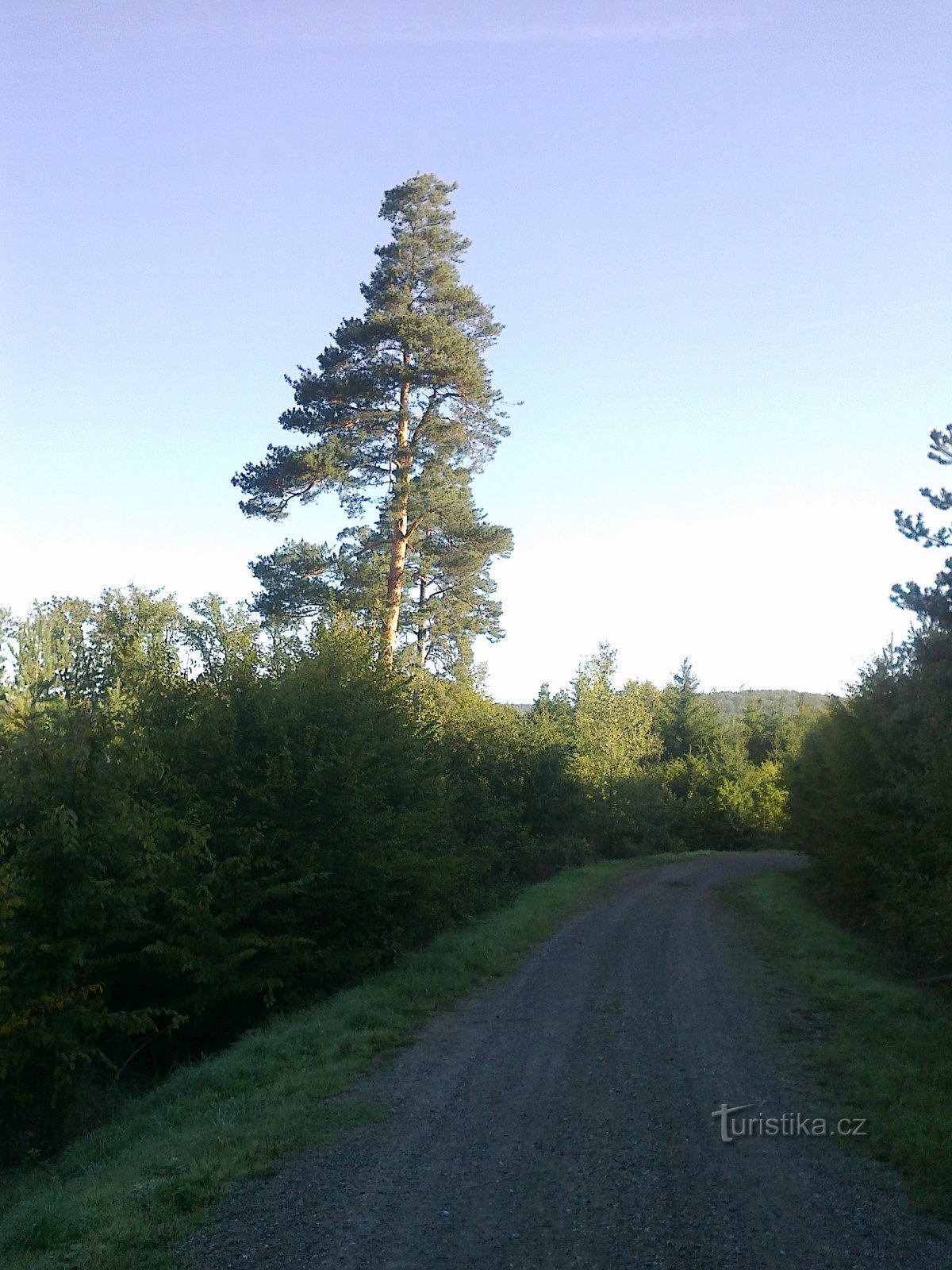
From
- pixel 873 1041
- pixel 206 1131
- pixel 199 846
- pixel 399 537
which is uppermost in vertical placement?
pixel 399 537

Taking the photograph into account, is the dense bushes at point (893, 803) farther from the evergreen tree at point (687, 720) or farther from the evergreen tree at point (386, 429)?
the evergreen tree at point (687, 720)

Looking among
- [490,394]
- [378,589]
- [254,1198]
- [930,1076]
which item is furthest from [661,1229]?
[490,394]

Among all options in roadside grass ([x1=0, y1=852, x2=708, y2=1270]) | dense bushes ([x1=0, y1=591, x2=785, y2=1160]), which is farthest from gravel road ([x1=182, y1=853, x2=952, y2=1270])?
dense bushes ([x1=0, y1=591, x2=785, y2=1160])

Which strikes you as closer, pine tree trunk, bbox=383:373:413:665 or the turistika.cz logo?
the turistika.cz logo

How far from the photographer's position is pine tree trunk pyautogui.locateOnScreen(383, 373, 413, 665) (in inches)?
897

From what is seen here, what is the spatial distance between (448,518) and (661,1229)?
19325 millimetres

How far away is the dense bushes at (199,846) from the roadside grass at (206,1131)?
2.89ft

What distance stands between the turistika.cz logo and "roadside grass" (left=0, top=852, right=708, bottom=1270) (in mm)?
2977

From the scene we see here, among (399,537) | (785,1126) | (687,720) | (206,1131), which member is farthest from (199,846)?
(687,720)

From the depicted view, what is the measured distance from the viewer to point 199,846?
452 inches

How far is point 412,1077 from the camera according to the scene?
873 cm

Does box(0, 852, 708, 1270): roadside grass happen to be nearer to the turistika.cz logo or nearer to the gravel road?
the gravel road

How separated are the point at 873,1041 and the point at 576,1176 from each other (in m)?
5.09

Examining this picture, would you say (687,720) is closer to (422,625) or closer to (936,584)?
(422,625)
